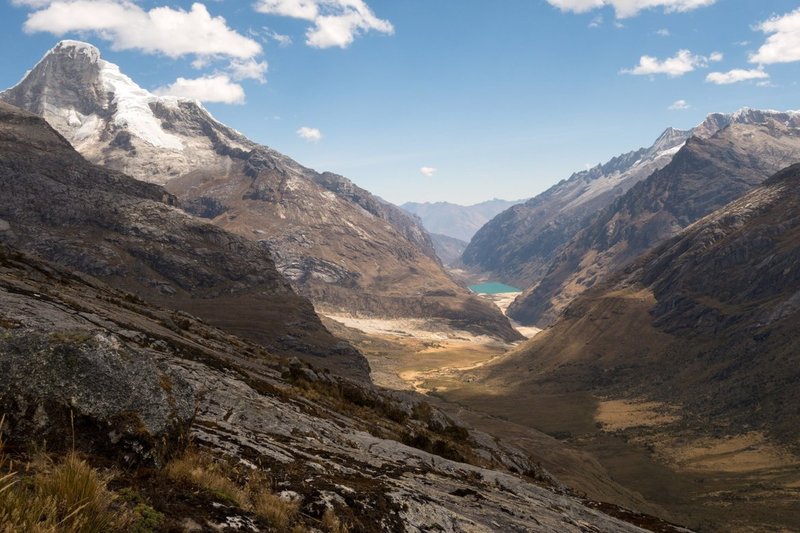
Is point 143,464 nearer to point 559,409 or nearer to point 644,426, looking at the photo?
point 644,426

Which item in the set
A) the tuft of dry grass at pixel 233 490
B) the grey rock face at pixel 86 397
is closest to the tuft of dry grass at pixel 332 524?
the tuft of dry grass at pixel 233 490

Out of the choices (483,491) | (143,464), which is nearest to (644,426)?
(483,491)

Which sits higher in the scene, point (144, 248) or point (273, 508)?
point (273, 508)

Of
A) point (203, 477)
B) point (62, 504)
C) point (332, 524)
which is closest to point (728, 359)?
point (332, 524)

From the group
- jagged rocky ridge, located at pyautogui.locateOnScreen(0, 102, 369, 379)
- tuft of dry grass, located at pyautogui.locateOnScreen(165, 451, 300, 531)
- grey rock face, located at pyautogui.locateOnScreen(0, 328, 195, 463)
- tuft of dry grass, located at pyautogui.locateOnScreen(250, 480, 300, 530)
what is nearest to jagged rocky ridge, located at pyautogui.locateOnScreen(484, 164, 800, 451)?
jagged rocky ridge, located at pyautogui.locateOnScreen(0, 102, 369, 379)

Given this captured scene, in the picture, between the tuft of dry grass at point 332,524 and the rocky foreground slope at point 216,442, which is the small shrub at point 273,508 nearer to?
the rocky foreground slope at point 216,442

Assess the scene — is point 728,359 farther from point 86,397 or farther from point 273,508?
point 86,397

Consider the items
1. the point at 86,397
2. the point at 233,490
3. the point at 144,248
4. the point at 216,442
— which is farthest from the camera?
the point at 144,248
